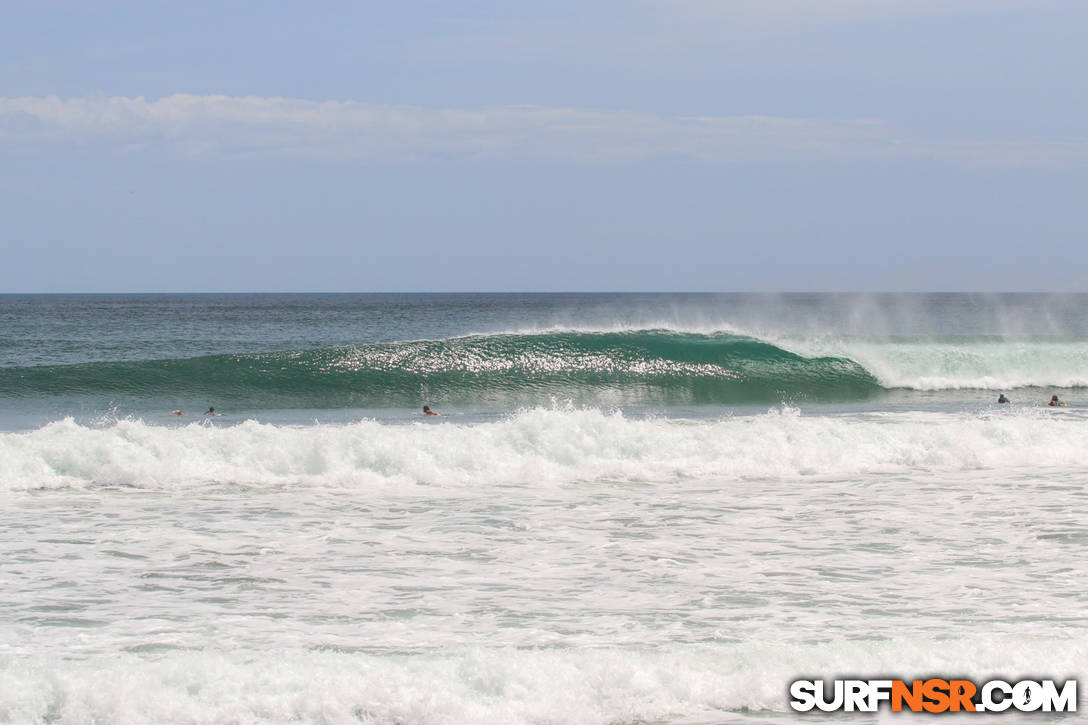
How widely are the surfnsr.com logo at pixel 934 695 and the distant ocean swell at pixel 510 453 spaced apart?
18.6ft

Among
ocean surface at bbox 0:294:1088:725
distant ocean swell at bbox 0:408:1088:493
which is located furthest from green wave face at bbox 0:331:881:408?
distant ocean swell at bbox 0:408:1088:493

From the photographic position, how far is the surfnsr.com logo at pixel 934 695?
4.74 m

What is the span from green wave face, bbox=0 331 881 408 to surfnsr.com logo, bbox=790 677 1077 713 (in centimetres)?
1492

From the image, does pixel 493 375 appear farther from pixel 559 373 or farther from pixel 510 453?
pixel 510 453

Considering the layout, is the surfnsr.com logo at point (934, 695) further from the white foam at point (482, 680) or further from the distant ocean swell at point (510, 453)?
the distant ocean swell at point (510, 453)

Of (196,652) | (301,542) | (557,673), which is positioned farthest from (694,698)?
(301,542)

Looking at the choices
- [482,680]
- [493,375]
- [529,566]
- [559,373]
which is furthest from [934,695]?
[559,373]

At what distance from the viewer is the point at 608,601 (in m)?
6.17

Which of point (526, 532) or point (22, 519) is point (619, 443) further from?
point (22, 519)

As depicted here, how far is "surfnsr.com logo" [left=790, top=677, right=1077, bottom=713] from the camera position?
4742mm

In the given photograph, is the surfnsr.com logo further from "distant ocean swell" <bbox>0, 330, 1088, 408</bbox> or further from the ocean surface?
"distant ocean swell" <bbox>0, 330, 1088, 408</bbox>

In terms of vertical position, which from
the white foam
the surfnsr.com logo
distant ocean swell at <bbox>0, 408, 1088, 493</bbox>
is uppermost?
distant ocean swell at <bbox>0, 408, 1088, 493</bbox>

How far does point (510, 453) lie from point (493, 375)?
10.4 m

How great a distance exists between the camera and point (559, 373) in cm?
2206
